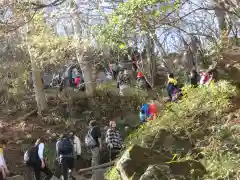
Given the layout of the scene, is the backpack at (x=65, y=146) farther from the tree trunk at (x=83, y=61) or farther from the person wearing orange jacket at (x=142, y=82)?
the person wearing orange jacket at (x=142, y=82)

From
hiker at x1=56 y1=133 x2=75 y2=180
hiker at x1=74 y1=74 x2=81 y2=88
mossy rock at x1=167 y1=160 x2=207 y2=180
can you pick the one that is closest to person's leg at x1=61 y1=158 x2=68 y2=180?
hiker at x1=56 y1=133 x2=75 y2=180

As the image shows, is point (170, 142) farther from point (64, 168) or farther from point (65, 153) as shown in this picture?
point (64, 168)

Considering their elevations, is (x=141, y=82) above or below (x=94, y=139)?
above

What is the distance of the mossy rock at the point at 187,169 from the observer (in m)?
6.69

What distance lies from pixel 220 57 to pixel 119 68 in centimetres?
1161

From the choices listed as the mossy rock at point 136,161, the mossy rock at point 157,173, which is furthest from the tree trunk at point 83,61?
the mossy rock at point 157,173

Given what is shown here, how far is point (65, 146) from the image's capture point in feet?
36.2

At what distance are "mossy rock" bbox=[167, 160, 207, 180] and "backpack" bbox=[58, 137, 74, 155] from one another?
4.68 meters

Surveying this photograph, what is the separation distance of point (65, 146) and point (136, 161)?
4069 mm

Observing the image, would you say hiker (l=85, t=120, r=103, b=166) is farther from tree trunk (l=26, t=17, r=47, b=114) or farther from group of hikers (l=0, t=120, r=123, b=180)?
tree trunk (l=26, t=17, r=47, b=114)

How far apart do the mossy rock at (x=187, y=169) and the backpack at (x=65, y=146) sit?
4.68 meters

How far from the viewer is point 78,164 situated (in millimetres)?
14766

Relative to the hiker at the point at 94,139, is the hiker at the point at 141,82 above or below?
above

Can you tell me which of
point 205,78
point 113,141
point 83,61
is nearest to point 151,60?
point 83,61
